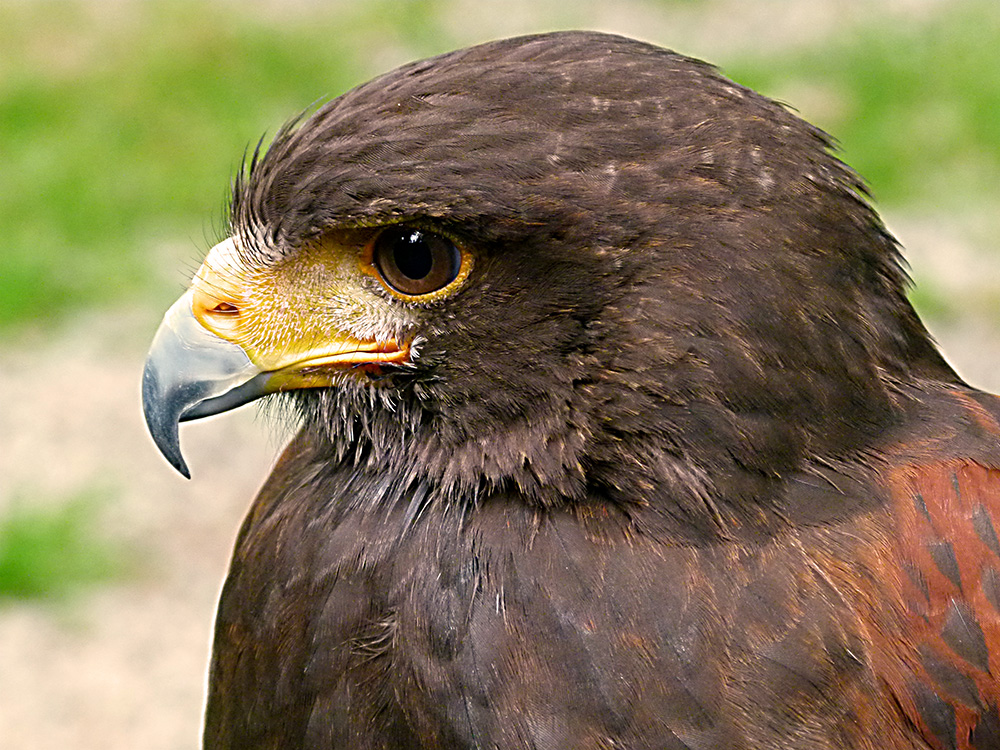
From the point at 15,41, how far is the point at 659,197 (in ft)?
26.8

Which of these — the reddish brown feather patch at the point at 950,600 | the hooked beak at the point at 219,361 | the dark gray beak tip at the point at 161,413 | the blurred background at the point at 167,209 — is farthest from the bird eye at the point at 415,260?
the blurred background at the point at 167,209

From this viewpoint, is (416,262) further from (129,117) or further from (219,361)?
(129,117)

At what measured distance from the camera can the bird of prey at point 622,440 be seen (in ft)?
6.08

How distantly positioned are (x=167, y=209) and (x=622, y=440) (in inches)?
239

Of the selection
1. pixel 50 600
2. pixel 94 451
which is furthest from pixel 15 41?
pixel 50 600

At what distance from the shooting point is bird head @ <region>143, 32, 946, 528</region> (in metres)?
1.88

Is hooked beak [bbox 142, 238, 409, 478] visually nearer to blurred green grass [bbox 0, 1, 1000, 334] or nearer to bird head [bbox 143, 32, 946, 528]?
bird head [bbox 143, 32, 946, 528]

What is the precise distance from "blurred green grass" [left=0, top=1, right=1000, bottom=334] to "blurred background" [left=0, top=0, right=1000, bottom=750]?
0.02 meters

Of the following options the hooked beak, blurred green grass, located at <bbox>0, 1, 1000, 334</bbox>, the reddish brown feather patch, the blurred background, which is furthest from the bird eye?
blurred green grass, located at <bbox>0, 1, 1000, 334</bbox>

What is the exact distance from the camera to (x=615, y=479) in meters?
1.92

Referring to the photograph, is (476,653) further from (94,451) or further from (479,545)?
(94,451)

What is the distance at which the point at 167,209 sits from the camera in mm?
7566

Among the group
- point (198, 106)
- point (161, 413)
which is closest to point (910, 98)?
point (198, 106)

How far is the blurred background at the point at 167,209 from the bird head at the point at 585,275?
9.43 feet
